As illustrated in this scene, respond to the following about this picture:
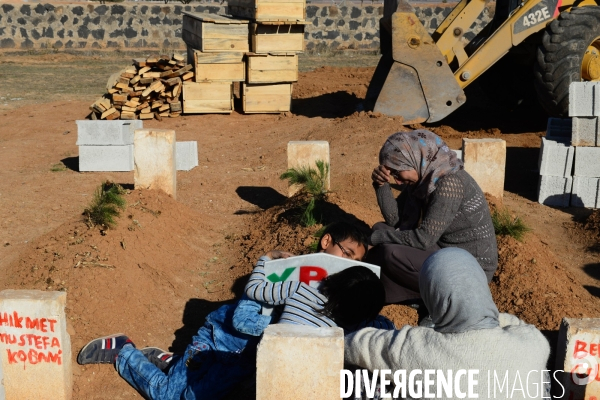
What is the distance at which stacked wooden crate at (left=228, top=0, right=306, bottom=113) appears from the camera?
1208 cm

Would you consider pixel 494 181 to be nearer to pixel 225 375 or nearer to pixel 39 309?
pixel 225 375

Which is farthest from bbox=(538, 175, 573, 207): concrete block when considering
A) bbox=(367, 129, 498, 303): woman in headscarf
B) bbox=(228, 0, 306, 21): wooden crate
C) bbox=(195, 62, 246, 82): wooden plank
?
bbox=(195, 62, 246, 82): wooden plank

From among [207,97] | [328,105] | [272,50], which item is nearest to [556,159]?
[272,50]

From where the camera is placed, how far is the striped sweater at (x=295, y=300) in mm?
3734

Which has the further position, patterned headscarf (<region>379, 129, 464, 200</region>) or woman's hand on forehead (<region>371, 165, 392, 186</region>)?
woman's hand on forehead (<region>371, 165, 392, 186</region>)

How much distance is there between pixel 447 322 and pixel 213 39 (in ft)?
33.1

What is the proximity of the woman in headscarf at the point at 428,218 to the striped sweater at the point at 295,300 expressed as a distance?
2.15 ft

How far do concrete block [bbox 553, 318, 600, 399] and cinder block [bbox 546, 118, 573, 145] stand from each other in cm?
496

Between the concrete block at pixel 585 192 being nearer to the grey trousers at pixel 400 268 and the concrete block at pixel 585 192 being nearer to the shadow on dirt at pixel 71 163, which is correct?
the grey trousers at pixel 400 268

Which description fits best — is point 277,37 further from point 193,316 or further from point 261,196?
point 193,316

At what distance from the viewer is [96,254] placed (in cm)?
552

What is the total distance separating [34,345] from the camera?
390cm

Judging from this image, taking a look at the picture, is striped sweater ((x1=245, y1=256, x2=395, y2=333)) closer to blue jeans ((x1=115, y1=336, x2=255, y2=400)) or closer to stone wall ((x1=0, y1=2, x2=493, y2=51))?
blue jeans ((x1=115, y1=336, x2=255, y2=400))

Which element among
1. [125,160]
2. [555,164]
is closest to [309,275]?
[555,164]
